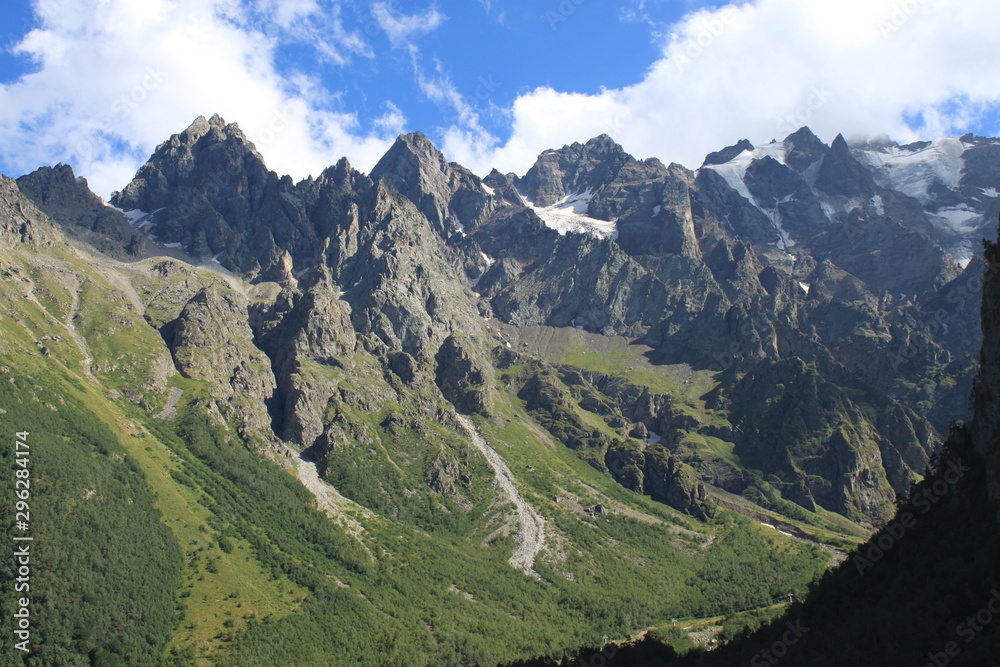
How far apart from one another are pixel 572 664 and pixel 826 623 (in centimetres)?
5279

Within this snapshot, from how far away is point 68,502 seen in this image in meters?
191

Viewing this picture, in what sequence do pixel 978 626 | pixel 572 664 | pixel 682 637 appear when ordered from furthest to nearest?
1. pixel 682 637
2. pixel 572 664
3. pixel 978 626

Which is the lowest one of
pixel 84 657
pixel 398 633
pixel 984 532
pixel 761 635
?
pixel 84 657

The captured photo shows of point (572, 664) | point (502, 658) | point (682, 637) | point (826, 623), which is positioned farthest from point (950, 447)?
point (502, 658)

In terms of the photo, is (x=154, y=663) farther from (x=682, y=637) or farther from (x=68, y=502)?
(x=682, y=637)

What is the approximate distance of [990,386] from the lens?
321 ft

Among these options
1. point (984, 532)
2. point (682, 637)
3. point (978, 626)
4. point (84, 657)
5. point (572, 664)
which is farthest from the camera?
point (682, 637)

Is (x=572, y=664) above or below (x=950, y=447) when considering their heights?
below

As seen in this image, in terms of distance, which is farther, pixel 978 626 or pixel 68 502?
pixel 68 502

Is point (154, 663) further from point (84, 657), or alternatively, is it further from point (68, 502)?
point (68, 502)

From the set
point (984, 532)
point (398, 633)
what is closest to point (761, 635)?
point (984, 532)

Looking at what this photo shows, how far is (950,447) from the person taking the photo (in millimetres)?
105625

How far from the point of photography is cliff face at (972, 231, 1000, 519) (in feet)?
308

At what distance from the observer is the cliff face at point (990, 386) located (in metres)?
94.0
